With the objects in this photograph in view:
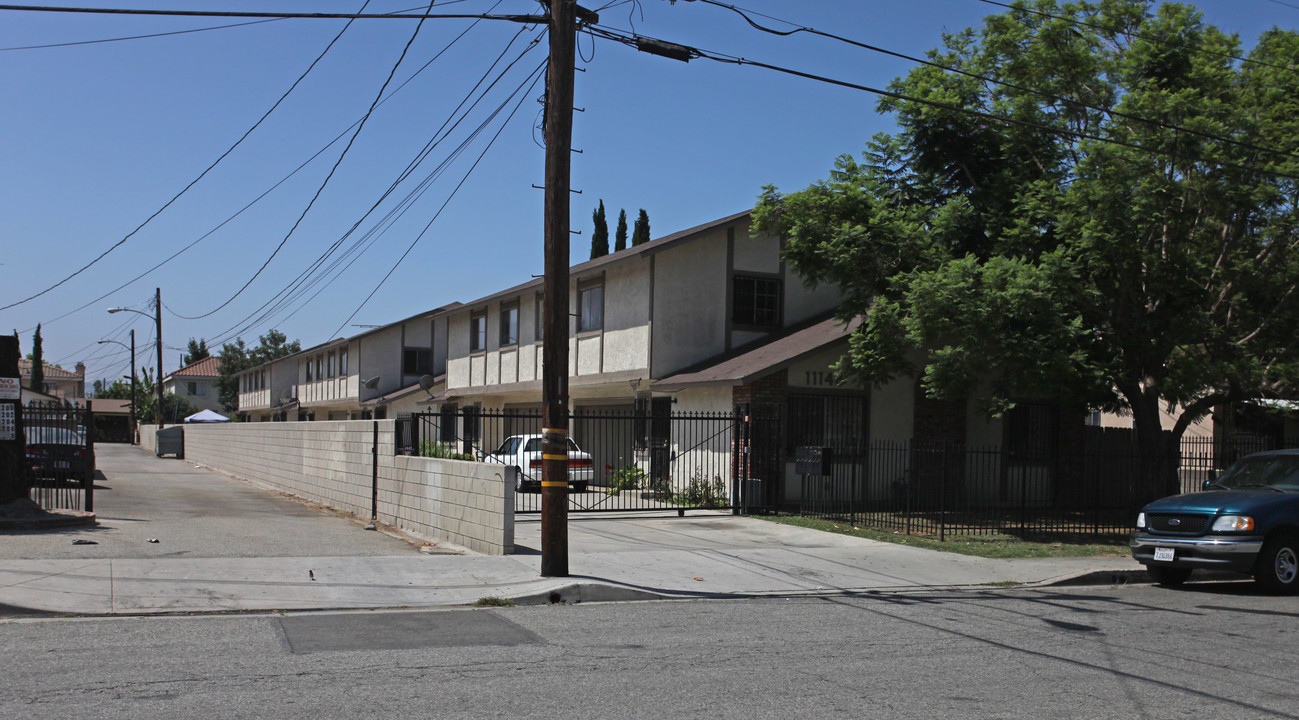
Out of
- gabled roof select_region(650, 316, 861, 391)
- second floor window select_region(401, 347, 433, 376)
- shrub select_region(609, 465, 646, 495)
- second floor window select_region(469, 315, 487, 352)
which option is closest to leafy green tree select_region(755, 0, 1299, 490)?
gabled roof select_region(650, 316, 861, 391)

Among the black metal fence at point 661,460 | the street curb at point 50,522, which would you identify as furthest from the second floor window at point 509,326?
the street curb at point 50,522

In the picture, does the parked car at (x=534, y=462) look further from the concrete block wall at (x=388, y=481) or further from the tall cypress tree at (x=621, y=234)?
the tall cypress tree at (x=621, y=234)

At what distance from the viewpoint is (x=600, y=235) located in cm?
4556

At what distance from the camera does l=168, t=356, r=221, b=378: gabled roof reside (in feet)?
310

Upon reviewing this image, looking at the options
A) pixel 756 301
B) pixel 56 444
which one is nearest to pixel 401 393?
pixel 756 301

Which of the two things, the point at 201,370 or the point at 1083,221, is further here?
the point at 201,370

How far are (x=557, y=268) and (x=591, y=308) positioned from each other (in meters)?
14.1

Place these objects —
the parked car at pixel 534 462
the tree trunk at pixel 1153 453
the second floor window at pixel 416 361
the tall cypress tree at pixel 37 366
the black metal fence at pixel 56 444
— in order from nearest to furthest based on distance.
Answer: the black metal fence at pixel 56 444 < the tree trunk at pixel 1153 453 < the parked car at pixel 534 462 < the second floor window at pixel 416 361 < the tall cypress tree at pixel 37 366

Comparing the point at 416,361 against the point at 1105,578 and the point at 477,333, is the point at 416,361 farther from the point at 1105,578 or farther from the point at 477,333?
the point at 1105,578

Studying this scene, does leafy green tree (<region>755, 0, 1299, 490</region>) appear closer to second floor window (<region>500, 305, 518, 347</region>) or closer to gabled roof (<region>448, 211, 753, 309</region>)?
gabled roof (<region>448, 211, 753, 309</region>)

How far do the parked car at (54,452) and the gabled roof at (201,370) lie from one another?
81847 mm

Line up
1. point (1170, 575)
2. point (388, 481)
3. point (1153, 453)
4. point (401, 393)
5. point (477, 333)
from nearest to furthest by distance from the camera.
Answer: point (1170, 575)
point (388, 481)
point (1153, 453)
point (477, 333)
point (401, 393)

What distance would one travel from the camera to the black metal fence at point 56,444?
15.4 metres

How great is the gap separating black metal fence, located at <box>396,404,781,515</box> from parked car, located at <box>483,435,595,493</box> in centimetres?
2
